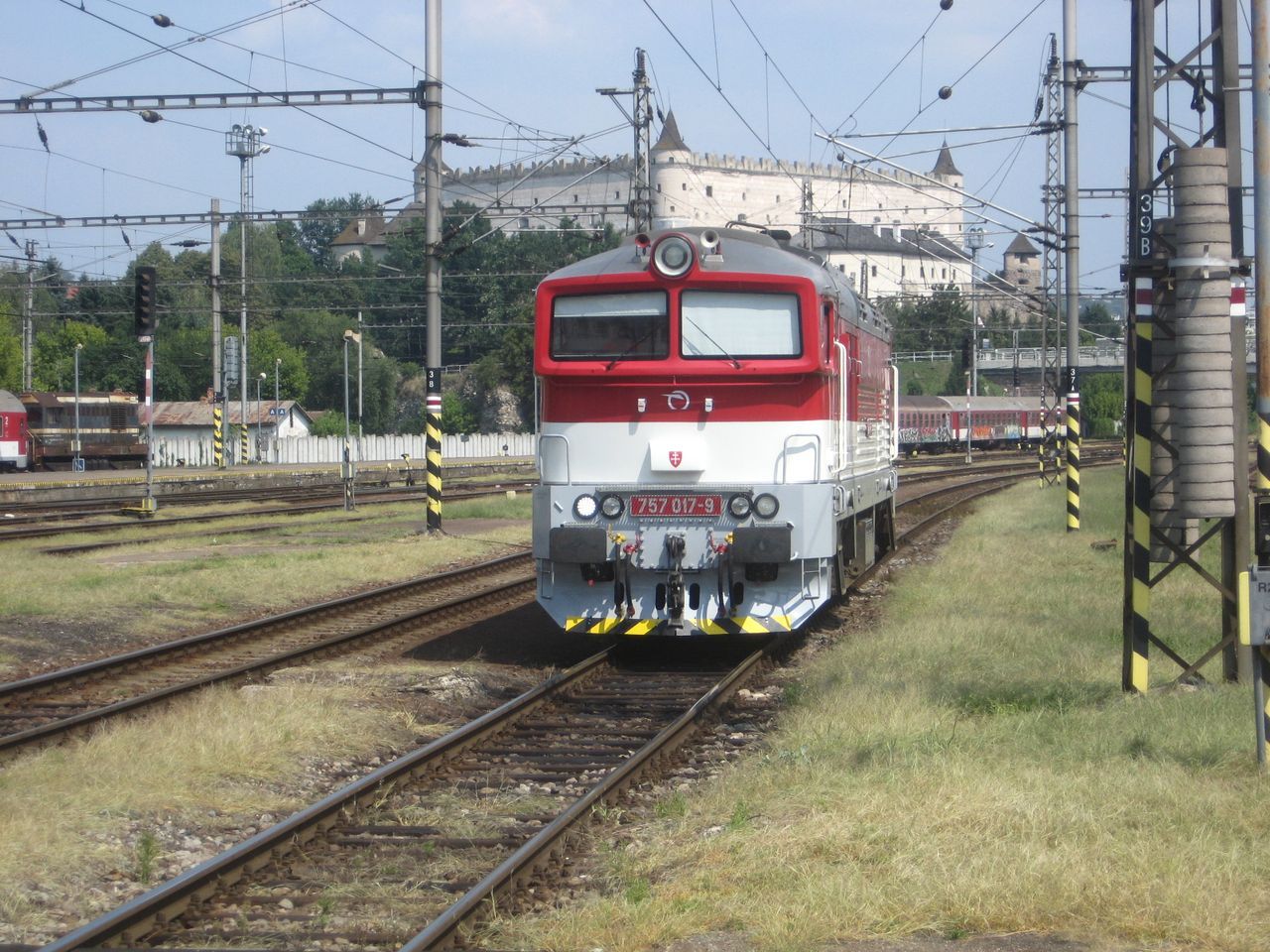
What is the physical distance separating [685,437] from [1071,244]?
14.7 metres

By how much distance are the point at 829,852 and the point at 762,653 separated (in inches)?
261

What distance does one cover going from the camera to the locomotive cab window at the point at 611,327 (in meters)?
12.5

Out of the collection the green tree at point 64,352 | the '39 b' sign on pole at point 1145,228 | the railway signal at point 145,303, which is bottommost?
the '39 b' sign on pole at point 1145,228

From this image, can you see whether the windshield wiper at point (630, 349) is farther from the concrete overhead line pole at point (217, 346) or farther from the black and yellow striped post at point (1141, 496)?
the concrete overhead line pole at point (217, 346)

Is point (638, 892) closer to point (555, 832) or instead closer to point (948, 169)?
point (555, 832)

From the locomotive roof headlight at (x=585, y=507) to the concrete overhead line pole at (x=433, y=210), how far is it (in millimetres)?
11928

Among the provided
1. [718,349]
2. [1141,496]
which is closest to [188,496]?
[718,349]

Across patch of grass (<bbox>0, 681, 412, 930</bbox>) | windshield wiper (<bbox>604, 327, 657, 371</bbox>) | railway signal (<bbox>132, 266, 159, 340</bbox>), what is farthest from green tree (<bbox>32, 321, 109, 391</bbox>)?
patch of grass (<bbox>0, 681, 412, 930</bbox>)

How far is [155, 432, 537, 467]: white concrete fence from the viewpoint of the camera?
219 feet

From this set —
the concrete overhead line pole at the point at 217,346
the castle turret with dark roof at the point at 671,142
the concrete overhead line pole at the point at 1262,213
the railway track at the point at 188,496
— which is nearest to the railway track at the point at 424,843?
the concrete overhead line pole at the point at 1262,213

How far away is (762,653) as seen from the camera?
13.3 meters

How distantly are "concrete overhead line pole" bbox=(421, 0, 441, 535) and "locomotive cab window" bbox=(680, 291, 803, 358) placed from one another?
12256 mm

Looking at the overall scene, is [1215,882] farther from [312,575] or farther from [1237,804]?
[312,575]

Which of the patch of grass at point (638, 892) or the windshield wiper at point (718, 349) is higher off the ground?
the windshield wiper at point (718, 349)
